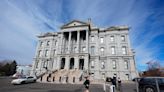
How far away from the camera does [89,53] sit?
34.5 metres

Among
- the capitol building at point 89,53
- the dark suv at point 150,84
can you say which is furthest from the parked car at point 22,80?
the dark suv at point 150,84

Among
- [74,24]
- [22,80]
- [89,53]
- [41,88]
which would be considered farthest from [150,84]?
[74,24]

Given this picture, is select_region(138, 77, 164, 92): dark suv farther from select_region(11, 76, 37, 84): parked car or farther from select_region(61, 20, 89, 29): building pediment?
select_region(61, 20, 89, 29): building pediment

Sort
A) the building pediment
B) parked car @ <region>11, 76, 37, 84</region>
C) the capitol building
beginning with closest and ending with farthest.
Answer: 1. parked car @ <region>11, 76, 37, 84</region>
2. the capitol building
3. the building pediment

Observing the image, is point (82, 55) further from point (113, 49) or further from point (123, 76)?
point (123, 76)

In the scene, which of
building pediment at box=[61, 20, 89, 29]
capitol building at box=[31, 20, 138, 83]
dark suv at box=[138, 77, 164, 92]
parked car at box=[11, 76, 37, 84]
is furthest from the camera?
building pediment at box=[61, 20, 89, 29]

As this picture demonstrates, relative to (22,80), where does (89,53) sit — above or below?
above

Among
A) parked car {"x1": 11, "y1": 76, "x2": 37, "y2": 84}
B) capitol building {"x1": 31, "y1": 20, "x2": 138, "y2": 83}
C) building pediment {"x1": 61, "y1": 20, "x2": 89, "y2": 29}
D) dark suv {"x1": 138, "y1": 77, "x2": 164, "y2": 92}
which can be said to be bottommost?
parked car {"x1": 11, "y1": 76, "x2": 37, "y2": 84}

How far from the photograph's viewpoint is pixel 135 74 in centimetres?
2959

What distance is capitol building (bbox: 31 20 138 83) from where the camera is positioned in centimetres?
3158

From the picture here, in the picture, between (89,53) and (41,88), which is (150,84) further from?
(89,53)

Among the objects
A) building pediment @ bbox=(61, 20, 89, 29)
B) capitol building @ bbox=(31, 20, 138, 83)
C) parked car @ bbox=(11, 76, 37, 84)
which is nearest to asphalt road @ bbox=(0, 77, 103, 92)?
parked car @ bbox=(11, 76, 37, 84)

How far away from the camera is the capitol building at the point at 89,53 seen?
3158 cm

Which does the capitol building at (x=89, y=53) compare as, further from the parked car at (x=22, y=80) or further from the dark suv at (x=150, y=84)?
the dark suv at (x=150, y=84)
